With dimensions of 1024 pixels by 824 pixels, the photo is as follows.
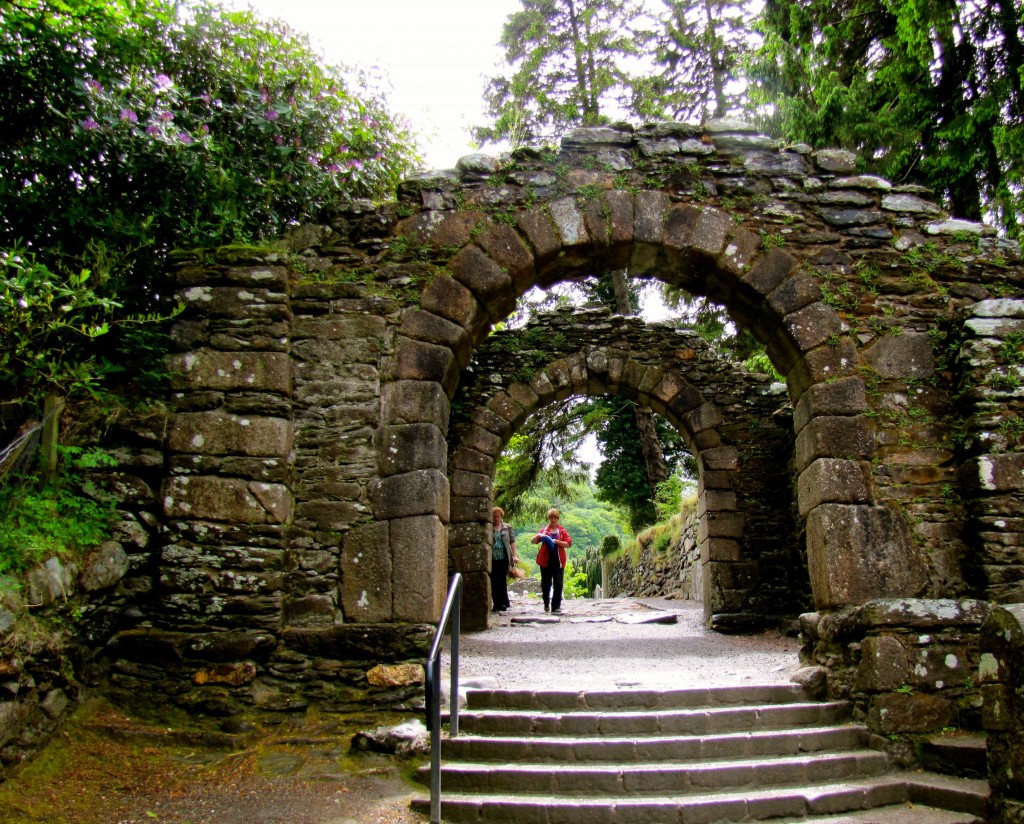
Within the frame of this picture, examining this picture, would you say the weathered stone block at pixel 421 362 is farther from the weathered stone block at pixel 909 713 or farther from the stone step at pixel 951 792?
the stone step at pixel 951 792

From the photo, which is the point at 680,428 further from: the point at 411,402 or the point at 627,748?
the point at 627,748

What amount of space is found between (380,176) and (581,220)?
1.97 m

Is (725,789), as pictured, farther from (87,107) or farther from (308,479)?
(87,107)

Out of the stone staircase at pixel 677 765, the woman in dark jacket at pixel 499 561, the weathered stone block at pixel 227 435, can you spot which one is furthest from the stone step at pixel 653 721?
the woman in dark jacket at pixel 499 561

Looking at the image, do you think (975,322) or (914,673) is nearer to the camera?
(914,673)

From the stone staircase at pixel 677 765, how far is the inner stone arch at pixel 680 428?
4100mm

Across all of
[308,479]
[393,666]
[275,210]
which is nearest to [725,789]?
[393,666]

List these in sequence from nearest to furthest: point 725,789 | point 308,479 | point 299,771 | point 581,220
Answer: point 725,789, point 299,771, point 308,479, point 581,220

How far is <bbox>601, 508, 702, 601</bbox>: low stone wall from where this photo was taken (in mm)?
11086

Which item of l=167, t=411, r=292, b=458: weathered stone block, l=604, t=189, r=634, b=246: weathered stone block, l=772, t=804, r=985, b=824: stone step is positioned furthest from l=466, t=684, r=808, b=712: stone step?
l=604, t=189, r=634, b=246: weathered stone block

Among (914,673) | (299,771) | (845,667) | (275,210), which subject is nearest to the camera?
(299,771)

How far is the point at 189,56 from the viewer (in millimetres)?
5398

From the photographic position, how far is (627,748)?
12.3ft

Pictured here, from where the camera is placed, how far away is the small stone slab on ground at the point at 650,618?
8867 millimetres
